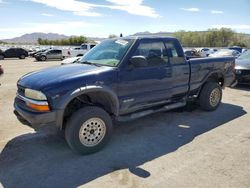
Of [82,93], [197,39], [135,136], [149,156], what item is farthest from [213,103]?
[197,39]

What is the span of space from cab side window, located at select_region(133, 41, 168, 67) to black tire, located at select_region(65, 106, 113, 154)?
4.45ft

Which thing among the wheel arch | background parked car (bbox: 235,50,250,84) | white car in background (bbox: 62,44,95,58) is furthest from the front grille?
white car in background (bbox: 62,44,95,58)

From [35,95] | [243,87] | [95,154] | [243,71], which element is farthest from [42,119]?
[243,87]

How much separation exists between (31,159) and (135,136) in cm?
189

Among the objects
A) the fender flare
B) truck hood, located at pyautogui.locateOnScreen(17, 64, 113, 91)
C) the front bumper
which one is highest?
truck hood, located at pyautogui.locateOnScreen(17, 64, 113, 91)

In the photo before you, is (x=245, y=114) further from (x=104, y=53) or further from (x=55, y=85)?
(x=55, y=85)

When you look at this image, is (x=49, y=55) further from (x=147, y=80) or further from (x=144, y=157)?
(x=144, y=157)

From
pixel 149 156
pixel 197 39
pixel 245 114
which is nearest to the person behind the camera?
pixel 149 156

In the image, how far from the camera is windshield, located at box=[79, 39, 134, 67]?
4859 millimetres

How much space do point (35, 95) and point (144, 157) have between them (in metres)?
1.89

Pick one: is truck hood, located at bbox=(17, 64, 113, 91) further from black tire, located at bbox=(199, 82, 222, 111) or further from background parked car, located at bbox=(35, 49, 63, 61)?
background parked car, located at bbox=(35, 49, 63, 61)

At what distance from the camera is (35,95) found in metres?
4.00

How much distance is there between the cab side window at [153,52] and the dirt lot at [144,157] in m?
1.34

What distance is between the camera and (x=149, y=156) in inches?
168
